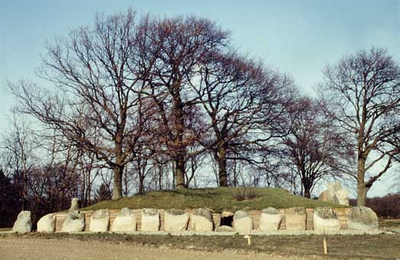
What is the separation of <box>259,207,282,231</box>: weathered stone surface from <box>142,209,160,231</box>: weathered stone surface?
4.23 m

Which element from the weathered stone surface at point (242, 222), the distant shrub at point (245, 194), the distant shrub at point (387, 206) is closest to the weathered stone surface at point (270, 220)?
the weathered stone surface at point (242, 222)

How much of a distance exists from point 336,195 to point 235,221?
1021cm

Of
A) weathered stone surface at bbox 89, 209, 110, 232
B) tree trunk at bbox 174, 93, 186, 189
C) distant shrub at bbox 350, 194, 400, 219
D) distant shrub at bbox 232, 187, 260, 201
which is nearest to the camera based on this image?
weathered stone surface at bbox 89, 209, 110, 232

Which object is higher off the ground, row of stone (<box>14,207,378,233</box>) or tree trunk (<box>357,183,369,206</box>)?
tree trunk (<box>357,183,369,206</box>)

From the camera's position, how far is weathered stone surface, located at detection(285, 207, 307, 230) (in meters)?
18.1

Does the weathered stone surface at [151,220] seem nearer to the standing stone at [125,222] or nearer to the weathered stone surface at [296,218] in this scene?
the standing stone at [125,222]

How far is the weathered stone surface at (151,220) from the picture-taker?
60.4 ft

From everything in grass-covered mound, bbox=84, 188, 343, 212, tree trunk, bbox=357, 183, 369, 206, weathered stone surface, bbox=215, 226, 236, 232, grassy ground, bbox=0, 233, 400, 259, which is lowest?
grassy ground, bbox=0, 233, 400, 259

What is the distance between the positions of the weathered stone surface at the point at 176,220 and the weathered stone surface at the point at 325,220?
523 cm

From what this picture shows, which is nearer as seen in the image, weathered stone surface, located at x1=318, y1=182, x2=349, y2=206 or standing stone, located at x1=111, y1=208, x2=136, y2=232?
standing stone, located at x1=111, y1=208, x2=136, y2=232

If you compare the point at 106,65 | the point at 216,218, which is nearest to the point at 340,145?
the point at 216,218

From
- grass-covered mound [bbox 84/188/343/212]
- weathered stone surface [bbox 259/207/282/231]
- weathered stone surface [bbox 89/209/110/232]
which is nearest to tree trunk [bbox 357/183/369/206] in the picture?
grass-covered mound [bbox 84/188/343/212]

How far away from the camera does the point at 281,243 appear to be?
1414 cm

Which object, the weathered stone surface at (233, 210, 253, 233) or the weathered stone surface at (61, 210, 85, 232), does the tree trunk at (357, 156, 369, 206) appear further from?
the weathered stone surface at (61, 210, 85, 232)
